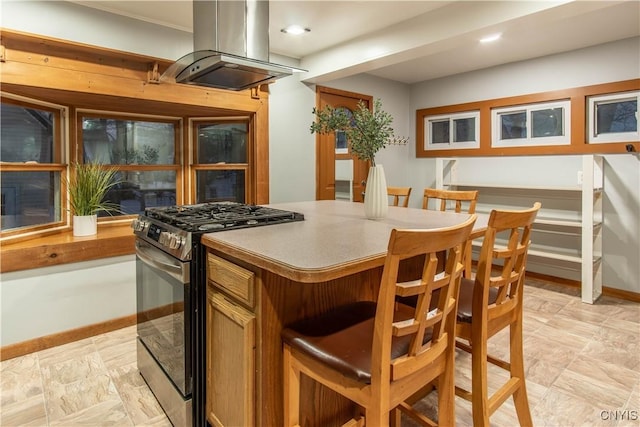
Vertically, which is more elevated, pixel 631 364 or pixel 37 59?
pixel 37 59

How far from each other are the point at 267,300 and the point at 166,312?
72cm

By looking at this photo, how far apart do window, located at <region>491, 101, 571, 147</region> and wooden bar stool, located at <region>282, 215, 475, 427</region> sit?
3.53 meters

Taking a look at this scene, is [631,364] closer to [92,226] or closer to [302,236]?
[302,236]

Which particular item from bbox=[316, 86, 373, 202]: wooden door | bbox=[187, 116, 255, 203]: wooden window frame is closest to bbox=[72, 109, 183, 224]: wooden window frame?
bbox=[187, 116, 255, 203]: wooden window frame

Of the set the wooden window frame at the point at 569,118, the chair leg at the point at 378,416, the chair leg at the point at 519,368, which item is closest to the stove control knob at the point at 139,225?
the chair leg at the point at 378,416

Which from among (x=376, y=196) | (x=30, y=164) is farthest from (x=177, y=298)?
(x=30, y=164)

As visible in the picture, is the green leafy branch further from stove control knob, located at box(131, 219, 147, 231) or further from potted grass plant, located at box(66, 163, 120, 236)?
potted grass plant, located at box(66, 163, 120, 236)

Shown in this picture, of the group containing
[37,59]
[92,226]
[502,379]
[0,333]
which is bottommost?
[502,379]

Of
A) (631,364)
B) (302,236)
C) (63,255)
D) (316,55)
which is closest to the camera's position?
(302,236)

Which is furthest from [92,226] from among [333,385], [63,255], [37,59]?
[333,385]

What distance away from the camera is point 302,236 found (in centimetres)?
151

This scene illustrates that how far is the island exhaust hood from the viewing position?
6.85ft

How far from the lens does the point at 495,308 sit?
150 centimetres

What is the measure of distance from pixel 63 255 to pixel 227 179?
1586mm
